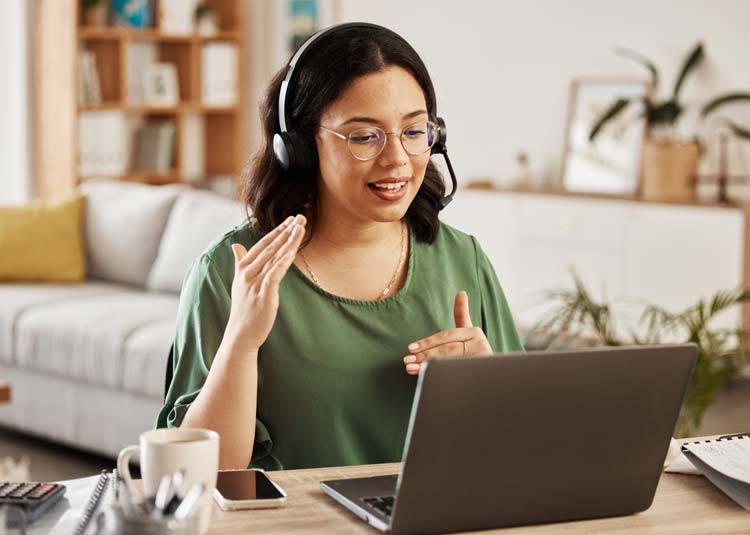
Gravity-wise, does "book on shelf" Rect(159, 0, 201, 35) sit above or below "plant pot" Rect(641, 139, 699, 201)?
above

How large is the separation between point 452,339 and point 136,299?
279 cm

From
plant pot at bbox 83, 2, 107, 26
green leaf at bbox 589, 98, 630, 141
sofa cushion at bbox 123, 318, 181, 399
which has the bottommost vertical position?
sofa cushion at bbox 123, 318, 181, 399

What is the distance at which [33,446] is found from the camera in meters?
3.95

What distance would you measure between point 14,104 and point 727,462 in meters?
4.88

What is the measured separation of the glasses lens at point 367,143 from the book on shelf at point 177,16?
4.58 m

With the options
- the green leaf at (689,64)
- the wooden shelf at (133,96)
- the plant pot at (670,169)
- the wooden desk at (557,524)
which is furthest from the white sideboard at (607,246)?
the wooden desk at (557,524)

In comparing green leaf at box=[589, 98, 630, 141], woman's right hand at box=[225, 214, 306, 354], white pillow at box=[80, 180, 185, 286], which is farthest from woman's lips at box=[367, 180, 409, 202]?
green leaf at box=[589, 98, 630, 141]

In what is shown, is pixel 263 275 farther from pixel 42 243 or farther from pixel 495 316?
pixel 42 243

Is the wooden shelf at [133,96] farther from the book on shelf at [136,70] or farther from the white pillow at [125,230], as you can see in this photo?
the white pillow at [125,230]

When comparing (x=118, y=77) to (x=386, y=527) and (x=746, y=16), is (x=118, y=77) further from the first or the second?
(x=386, y=527)

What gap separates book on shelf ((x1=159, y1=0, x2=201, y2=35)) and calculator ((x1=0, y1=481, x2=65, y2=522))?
490 centimetres

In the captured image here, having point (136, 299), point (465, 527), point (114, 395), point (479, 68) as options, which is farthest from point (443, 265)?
point (479, 68)

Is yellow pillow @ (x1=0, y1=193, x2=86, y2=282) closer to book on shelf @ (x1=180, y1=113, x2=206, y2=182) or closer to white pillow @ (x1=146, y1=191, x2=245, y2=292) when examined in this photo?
white pillow @ (x1=146, y1=191, x2=245, y2=292)

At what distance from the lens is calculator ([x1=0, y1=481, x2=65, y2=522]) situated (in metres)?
1.21
